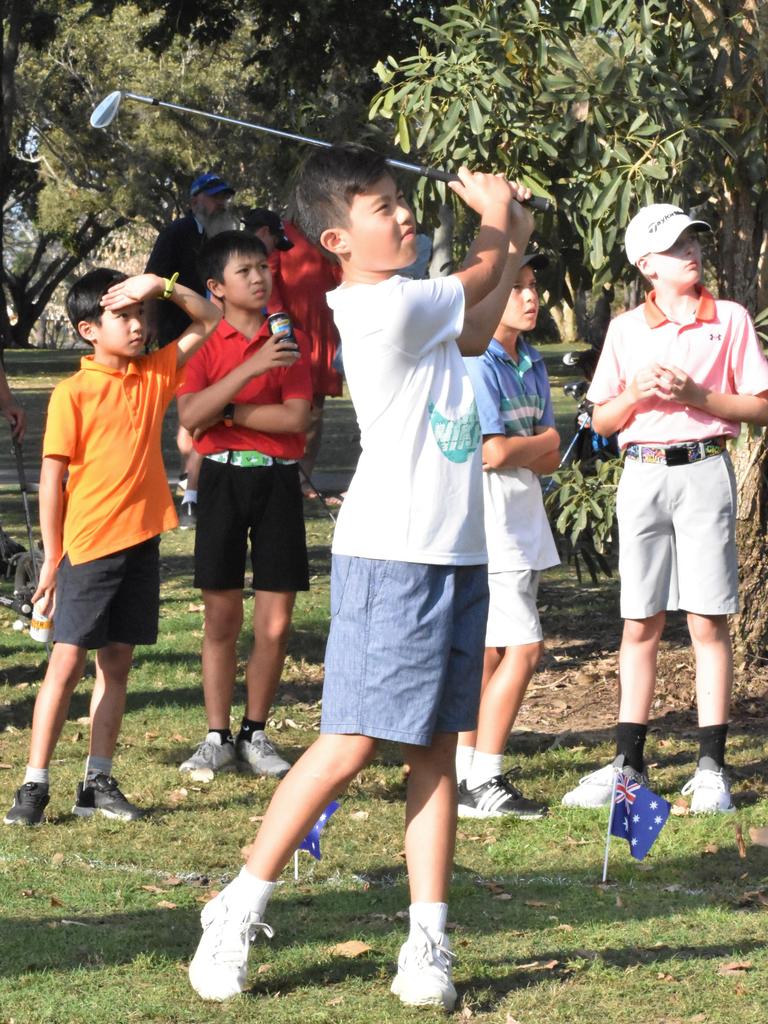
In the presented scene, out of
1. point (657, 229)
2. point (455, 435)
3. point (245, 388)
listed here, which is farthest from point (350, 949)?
point (657, 229)

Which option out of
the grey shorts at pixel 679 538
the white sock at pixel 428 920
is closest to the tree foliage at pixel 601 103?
the grey shorts at pixel 679 538

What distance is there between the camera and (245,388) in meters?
5.91

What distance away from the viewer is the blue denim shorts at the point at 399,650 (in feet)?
12.3

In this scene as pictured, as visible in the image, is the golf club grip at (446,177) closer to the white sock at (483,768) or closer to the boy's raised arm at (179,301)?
the boy's raised arm at (179,301)

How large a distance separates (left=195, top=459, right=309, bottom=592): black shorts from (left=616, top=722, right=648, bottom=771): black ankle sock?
1.29 meters

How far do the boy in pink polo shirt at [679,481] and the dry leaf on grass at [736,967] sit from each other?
1.54 metres

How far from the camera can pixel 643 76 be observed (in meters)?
6.34

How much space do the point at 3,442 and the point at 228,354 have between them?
569 inches

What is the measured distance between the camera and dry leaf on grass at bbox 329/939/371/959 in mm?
4039

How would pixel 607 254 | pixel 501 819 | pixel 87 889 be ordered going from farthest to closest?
pixel 607 254, pixel 501 819, pixel 87 889

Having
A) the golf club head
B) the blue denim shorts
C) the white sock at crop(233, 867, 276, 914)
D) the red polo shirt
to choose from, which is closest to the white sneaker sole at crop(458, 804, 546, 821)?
the red polo shirt

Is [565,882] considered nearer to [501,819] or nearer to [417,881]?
[501,819]

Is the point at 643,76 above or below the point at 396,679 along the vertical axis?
above

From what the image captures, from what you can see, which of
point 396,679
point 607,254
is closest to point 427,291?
point 396,679
